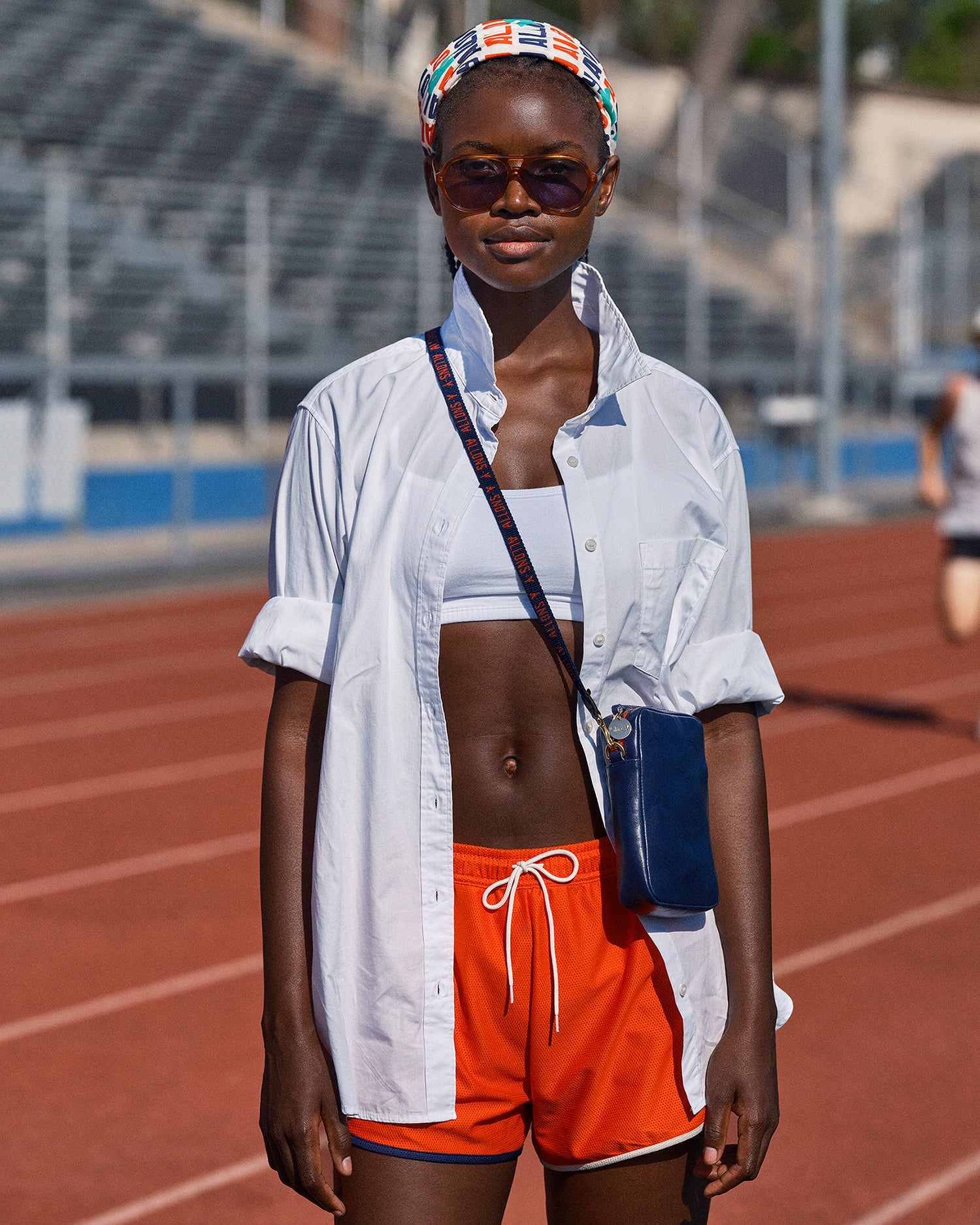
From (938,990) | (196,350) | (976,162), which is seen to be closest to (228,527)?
(196,350)

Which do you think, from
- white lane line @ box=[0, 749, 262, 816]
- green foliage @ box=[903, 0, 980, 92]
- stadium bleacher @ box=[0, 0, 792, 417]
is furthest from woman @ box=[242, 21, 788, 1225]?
green foliage @ box=[903, 0, 980, 92]

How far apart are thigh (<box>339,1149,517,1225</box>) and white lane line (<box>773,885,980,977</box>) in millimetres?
2982

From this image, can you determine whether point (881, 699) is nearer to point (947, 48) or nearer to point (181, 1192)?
point (181, 1192)

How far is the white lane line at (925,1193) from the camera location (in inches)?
133

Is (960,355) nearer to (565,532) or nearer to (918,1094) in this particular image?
(918,1094)

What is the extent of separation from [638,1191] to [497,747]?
519 mm

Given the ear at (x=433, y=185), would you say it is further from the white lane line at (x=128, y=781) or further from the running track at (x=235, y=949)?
the white lane line at (x=128, y=781)

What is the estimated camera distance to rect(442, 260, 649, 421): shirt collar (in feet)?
6.18

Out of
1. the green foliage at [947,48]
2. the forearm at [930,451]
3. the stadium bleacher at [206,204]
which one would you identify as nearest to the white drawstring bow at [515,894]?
the forearm at [930,451]

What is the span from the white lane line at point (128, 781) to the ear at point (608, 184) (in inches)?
202

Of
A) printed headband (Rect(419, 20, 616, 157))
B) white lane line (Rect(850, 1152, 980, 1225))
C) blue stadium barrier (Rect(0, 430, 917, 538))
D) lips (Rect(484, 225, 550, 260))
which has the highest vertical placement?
blue stadium barrier (Rect(0, 430, 917, 538))

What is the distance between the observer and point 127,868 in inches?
228

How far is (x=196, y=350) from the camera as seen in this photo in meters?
18.0

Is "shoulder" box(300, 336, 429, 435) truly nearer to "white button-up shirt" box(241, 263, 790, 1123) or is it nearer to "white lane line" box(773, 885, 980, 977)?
"white button-up shirt" box(241, 263, 790, 1123)
